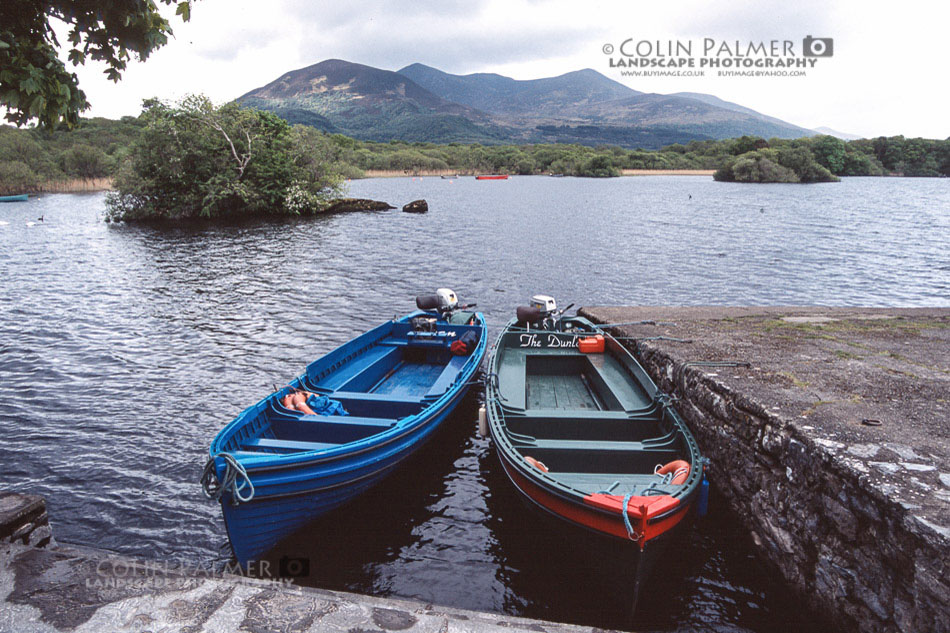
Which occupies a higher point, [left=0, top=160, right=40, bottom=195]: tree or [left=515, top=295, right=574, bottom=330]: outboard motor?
[left=0, top=160, right=40, bottom=195]: tree

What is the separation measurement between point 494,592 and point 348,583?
1.80 m

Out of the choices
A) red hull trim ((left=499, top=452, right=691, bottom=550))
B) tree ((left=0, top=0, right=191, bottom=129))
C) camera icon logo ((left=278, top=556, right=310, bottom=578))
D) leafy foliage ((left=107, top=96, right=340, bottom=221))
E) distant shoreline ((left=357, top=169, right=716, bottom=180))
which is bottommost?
camera icon logo ((left=278, top=556, right=310, bottom=578))

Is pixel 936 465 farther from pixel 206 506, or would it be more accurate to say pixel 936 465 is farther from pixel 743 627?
pixel 206 506

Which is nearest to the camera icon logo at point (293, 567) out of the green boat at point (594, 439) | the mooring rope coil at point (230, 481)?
the mooring rope coil at point (230, 481)

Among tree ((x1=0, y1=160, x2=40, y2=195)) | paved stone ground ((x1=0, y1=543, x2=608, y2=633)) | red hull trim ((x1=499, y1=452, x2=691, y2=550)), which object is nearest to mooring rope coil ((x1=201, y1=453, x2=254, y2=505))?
paved stone ground ((x1=0, y1=543, x2=608, y2=633))

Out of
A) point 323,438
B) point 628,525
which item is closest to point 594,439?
point 628,525

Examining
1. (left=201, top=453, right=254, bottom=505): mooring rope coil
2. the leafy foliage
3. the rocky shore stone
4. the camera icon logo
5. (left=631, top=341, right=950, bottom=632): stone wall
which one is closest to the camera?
(left=631, top=341, right=950, bottom=632): stone wall

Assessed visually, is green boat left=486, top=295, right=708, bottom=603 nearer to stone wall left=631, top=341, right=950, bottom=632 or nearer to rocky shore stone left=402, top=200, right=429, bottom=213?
stone wall left=631, top=341, right=950, bottom=632

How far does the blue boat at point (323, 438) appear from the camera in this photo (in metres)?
5.81

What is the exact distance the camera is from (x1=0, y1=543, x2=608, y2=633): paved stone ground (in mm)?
3846

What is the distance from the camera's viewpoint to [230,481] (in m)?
5.51

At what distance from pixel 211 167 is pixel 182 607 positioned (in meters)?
48.8

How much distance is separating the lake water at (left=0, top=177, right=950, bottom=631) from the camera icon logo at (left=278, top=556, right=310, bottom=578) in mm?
177

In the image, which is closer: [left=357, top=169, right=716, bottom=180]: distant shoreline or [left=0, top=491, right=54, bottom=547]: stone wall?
[left=0, top=491, right=54, bottom=547]: stone wall
